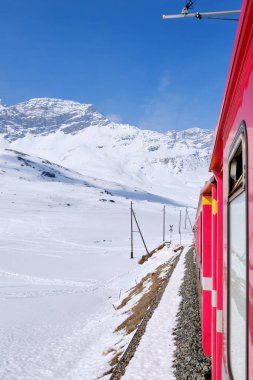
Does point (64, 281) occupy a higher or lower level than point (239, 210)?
lower

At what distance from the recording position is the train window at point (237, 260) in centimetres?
202

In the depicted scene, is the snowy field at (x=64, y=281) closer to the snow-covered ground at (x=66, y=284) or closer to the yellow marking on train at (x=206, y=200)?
the snow-covered ground at (x=66, y=284)

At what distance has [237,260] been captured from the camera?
2311mm

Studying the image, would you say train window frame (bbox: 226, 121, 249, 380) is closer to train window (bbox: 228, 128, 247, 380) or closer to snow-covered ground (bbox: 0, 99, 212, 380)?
train window (bbox: 228, 128, 247, 380)

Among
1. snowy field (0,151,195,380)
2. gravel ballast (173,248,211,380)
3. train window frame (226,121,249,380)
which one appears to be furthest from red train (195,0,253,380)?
snowy field (0,151,195,380)

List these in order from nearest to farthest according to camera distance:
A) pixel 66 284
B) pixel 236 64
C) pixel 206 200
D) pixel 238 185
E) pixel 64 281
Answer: pixel 236 64
pixel 238 185
pixel 206 200
pixel 66 284
pixel 64 281

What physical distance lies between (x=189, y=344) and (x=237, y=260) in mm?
8249

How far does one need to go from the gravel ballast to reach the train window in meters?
5.92

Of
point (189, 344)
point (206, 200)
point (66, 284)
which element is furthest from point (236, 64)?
point (66, 284)

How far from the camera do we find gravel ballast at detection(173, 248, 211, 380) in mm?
8109

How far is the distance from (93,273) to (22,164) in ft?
493

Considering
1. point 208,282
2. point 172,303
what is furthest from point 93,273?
point 208,282

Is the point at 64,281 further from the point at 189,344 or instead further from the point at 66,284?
the point at 189,344

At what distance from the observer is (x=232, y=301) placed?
2.45m
